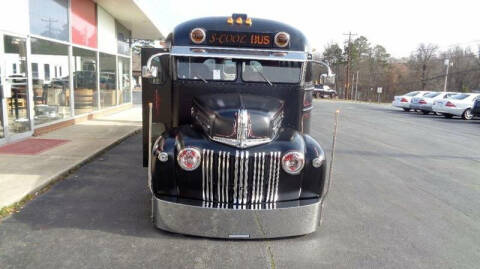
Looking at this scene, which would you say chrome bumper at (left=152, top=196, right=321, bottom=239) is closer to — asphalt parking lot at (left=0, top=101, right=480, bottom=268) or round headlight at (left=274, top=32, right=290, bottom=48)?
asphalt parking lot at (left=0, top=101, right=480, bottom=268)

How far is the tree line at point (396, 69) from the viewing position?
7150cm

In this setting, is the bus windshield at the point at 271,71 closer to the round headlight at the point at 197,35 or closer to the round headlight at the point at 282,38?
the round headlight at the point at 282,38

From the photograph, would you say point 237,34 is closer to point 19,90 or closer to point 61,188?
point 61,188

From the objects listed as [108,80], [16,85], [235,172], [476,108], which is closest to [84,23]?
[108,80]

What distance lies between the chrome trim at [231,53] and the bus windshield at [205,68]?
4.4 inches

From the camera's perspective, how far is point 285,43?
198 inches

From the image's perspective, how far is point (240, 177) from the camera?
388 cm

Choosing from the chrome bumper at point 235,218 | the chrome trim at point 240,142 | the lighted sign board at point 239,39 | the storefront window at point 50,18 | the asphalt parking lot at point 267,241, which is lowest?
the asphalt parking lot at point 267,241

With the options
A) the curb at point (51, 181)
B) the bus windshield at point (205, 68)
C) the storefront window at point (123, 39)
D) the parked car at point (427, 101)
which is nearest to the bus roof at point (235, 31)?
the bus windshield at point (205, 68)

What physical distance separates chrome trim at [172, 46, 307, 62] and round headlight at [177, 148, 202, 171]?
1.56 metres

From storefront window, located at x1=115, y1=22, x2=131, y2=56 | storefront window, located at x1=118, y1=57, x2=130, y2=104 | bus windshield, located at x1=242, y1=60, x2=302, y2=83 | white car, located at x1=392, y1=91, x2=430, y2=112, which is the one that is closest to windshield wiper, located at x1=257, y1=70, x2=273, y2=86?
bus windshield, located at x1=242, y1=60, x2=302, y2=83

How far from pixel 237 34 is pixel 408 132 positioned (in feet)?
35.8

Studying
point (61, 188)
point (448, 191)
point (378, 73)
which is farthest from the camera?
point (378, 73)

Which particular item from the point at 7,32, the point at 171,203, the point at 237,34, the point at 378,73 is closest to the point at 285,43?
the point at 237,34
